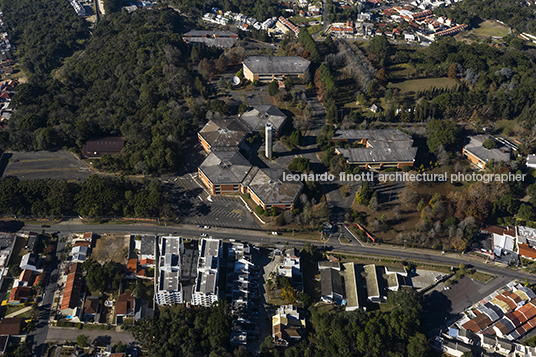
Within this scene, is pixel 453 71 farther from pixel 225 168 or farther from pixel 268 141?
pixel 225 168

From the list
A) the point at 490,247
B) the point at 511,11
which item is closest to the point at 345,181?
the point at 490,247

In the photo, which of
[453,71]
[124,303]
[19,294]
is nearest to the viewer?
[124,303]

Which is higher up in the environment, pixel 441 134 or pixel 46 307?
pixel 441 134

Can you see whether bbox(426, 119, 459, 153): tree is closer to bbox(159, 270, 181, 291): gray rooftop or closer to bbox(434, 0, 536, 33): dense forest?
bbox(159, 270, 181, 291): gray rooftop

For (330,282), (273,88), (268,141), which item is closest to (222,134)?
(268,141)

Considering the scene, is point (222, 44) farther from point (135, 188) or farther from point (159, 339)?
point (159, 339)
